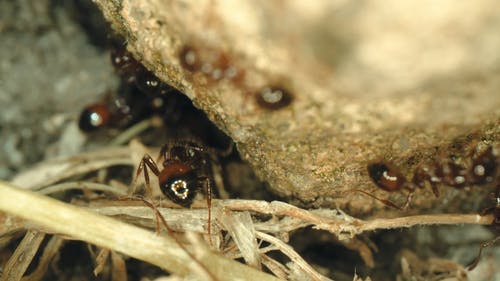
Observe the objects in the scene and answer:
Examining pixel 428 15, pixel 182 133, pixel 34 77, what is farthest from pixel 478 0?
pixel 34 77

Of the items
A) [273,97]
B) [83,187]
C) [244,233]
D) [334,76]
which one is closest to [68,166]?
[83,187]

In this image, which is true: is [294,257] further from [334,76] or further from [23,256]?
[23,256]

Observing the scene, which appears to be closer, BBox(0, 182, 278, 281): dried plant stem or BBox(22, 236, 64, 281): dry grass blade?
BBox(0, 182, 278, 281): dried plant stem

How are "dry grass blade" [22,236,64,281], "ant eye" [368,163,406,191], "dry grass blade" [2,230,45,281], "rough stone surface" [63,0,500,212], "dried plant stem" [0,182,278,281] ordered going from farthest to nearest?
"dry grass blade" [22,236,64,281]
"dry grass blade" [2,230,45,281]
"ant eye" [368,163,406,191]
"dried plant stem" [0,182,278,281]
"rough stone surface" [63,0,500,212]

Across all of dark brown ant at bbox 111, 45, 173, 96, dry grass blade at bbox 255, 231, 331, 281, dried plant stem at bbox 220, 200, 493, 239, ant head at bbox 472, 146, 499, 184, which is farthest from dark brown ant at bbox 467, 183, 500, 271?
dark brown ant at bbox 111, 45, 173, 96

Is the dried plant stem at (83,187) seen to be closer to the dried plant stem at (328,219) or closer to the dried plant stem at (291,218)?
the dried plant stem at (291,218)

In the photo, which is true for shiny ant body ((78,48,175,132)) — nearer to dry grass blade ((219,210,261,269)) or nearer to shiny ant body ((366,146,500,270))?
dry grass blade ((219,210,261,269))

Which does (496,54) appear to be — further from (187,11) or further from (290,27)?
(187,11)
